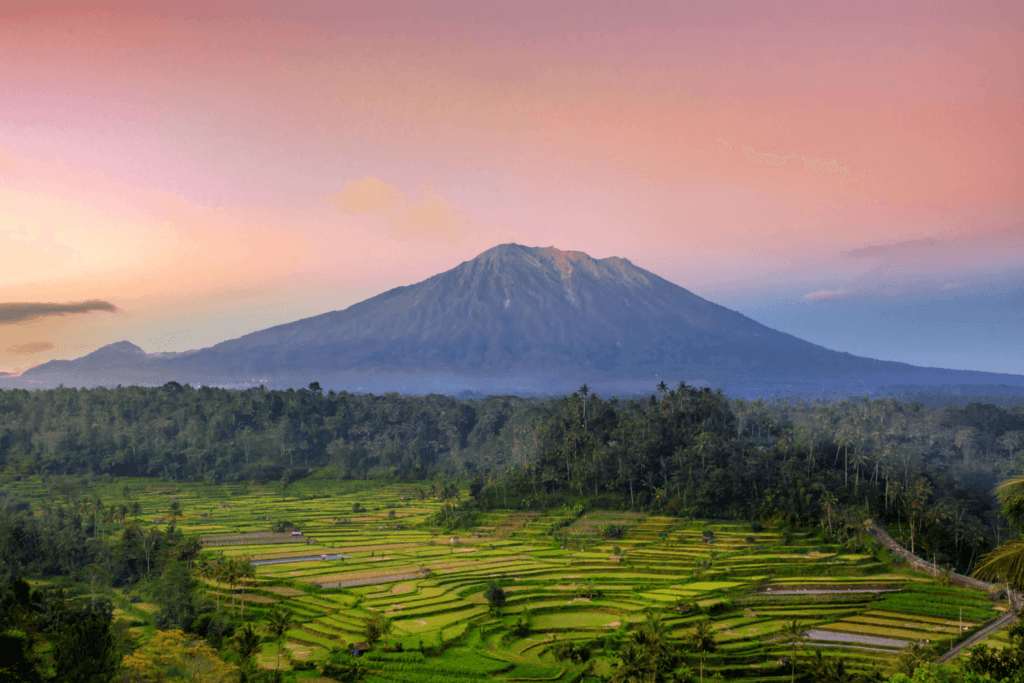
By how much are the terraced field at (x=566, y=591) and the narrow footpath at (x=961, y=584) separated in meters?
0.85

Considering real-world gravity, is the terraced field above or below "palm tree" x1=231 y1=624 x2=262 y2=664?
below

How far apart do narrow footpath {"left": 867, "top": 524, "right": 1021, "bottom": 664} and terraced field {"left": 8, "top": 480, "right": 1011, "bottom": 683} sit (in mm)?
845

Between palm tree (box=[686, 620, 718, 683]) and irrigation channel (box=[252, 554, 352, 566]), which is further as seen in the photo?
irrigation channel (box=[252, 554, 352, 566])

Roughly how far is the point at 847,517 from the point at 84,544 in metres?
54.3

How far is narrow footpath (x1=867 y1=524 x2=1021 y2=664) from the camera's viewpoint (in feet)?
96.0

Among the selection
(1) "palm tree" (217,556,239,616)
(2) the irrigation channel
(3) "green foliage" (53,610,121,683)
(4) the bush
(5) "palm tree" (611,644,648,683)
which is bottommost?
(2) the irrigation channel

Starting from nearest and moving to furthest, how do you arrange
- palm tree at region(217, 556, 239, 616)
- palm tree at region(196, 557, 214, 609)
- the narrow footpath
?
the narrow footpath
palm tree at region(217, 556, 239, 616)
palm tree at region(196, 557, 214, 609)

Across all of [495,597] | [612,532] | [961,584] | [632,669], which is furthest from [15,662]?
[961,584]

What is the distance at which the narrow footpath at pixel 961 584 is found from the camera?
96.0 feet

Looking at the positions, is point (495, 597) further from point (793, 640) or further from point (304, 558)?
point (304, 558)

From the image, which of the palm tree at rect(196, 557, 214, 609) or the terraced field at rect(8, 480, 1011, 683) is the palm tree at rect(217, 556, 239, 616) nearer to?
the palm tree at rect(196, 557, 214, 609)

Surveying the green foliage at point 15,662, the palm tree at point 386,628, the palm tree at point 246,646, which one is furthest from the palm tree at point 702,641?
the green foliage at point 15,662

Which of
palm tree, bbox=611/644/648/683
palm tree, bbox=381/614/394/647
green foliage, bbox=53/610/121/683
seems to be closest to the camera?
green foliage, bbox=53/610/121/683

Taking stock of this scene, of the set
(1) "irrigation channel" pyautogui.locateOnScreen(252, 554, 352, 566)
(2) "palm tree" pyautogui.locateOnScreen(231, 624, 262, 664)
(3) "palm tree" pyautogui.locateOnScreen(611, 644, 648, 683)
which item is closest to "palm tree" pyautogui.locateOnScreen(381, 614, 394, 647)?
(2) "palm tree" pyautogui.locateOnScreen(231, 624, 262, 664)
